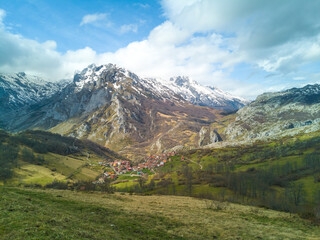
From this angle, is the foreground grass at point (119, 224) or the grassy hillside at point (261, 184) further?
the grassy hillside at point (261, 184)

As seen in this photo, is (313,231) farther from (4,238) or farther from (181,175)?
(181,175)

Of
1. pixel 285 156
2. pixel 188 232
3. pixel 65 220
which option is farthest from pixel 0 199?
pixel 285 156

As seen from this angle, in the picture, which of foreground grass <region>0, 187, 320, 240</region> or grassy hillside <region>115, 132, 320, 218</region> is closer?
foreground grass <region>0, 187, 320, 240</region>

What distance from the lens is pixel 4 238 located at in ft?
49.1

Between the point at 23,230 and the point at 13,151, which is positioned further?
the point at 13,151

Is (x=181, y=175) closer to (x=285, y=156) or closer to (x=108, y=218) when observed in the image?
(x=285, y=156)

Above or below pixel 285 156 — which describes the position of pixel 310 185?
below

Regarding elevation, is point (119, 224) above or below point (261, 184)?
below

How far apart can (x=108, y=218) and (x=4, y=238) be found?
15.6 meters

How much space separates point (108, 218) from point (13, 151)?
19613 cm

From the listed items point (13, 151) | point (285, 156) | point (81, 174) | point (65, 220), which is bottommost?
point (81, 174)

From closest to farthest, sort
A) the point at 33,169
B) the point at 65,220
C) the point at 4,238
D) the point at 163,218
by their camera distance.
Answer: the point at 4,238 < the point at 65,220 < the point at 163,218 < the point at 33,169

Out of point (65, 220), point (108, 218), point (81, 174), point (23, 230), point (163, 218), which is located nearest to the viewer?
point (23, 230)

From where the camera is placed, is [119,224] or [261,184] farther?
[261,184]
